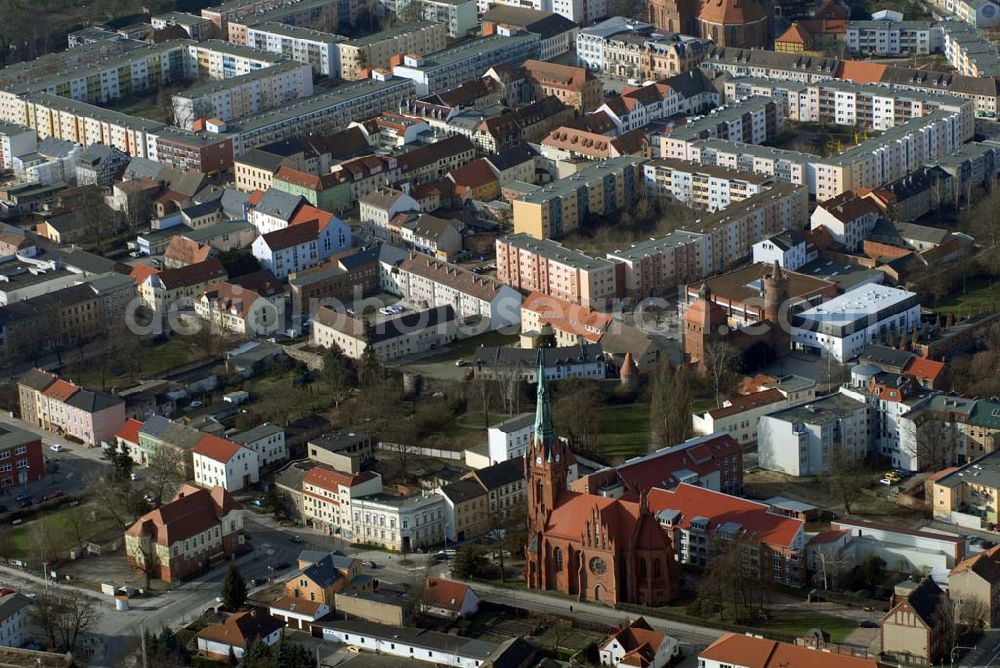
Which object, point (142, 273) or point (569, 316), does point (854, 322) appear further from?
point (142, 273)

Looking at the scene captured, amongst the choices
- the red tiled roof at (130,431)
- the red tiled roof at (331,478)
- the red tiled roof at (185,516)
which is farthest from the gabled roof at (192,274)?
the red tiled roof at (185,516)

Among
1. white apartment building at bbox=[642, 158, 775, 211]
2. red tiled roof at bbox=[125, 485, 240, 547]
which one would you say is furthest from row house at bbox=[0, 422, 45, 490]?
white apartment building at bbox=[642, 158, 775, 211]

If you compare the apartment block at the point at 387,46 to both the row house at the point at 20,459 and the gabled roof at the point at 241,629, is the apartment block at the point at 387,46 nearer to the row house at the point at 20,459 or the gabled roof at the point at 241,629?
the row house at the point at 20,459

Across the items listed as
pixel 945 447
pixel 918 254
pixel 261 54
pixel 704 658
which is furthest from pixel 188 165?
pixel 704 658

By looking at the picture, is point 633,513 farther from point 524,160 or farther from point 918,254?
point 524,160

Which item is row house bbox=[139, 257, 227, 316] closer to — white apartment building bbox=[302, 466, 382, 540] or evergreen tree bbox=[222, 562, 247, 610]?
white apartment building bbox=[302, 466, 382, 540]

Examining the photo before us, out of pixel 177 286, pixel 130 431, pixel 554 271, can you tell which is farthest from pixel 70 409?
pixel 554 271
